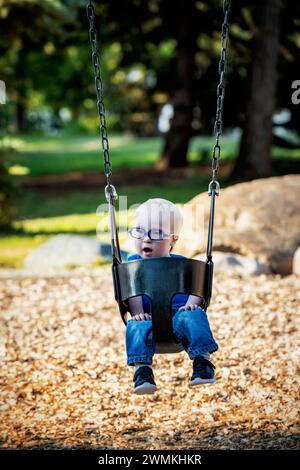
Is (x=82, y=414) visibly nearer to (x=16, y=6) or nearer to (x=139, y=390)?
(x=139, y=390)

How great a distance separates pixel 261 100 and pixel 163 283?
370 inches

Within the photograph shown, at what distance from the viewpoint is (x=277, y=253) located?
681 cm

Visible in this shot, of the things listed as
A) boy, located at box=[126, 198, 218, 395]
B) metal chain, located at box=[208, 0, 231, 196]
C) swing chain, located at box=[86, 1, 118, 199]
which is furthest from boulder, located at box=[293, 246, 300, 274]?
swing chain, located at box=[86, 1, 118, 199]

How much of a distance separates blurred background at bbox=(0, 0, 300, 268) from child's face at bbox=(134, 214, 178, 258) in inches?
194

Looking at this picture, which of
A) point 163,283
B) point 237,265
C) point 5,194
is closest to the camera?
point 163,283

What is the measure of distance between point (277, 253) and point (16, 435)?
12.2 feet

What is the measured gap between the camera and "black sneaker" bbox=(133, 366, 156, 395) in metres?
3.25

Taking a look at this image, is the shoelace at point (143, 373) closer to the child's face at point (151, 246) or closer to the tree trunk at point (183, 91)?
the child's face at point (151, 246)

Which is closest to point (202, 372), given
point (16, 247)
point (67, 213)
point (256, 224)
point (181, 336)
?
point (181, 336)

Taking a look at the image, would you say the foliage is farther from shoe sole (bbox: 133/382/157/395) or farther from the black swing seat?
shoe sole (bbox: 133/382/157/395)

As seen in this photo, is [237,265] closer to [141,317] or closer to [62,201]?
[141,317]

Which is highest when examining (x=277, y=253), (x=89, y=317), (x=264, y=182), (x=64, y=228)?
(x=64, y=228)

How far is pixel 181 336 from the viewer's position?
3348 mm
